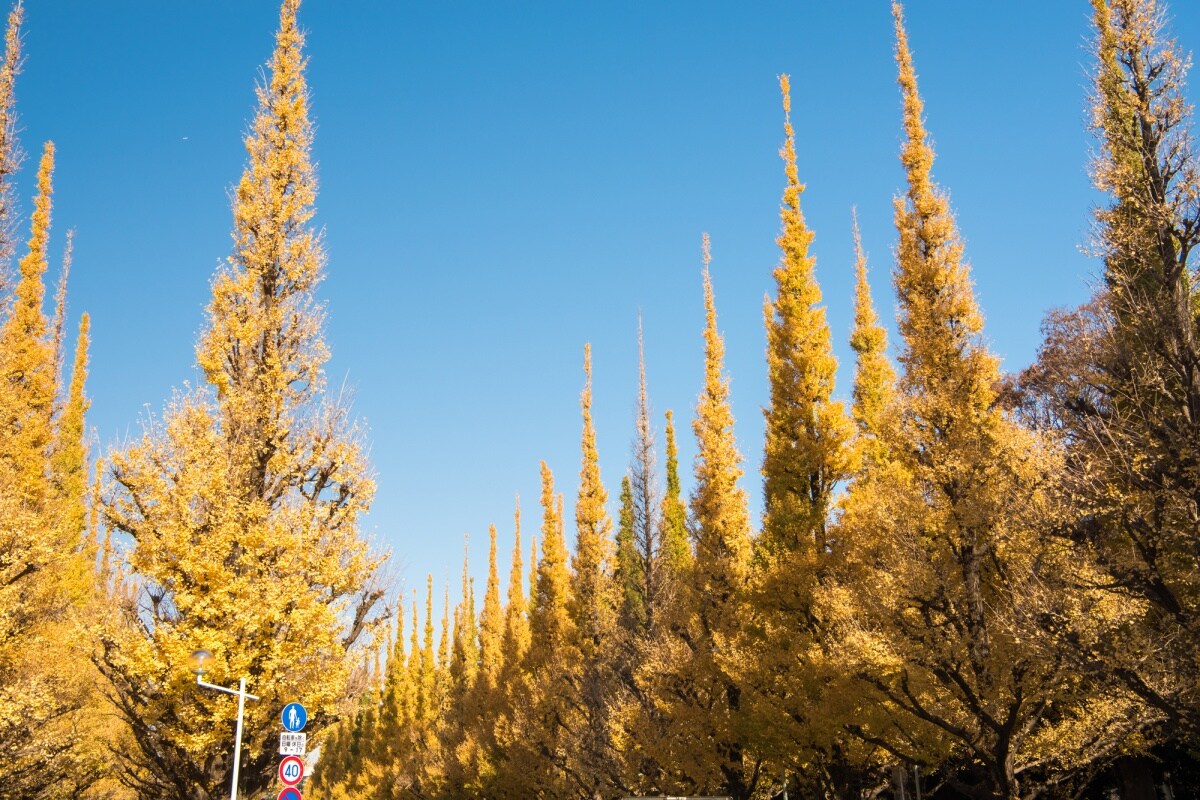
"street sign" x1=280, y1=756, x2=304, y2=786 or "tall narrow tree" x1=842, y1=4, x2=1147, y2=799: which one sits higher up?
"tall narrow tree" x1=842, y1=4, x2=1147, y2=799

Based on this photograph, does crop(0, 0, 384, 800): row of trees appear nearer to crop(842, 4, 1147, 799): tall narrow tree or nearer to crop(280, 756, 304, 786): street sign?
crop(280, 756, 304, 786): street sign

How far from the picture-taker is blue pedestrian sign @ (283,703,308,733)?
37.6 feet

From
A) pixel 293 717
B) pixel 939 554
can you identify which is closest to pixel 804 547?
pixel 939 554

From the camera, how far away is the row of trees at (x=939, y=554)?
988 cm

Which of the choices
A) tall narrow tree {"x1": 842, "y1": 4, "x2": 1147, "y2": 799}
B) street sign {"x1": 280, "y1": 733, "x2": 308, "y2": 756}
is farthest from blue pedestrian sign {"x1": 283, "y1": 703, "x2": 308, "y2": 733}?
tall narrow tree {"x1": 842, "y1": 4, "x2": 1147, "y2": 799}

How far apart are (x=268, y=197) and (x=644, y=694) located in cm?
1615

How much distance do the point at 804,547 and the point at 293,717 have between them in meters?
10.3

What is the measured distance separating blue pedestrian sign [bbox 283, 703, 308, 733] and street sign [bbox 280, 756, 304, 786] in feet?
1.45

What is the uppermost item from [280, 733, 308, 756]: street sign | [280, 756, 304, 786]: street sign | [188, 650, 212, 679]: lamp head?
[188, 650, 212, 679]: lamp head

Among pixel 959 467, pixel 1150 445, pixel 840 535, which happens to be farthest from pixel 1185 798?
pixel 1150 445

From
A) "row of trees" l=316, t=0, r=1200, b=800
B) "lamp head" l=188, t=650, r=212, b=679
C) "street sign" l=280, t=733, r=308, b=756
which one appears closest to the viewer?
"row of trees" l=316, t=0, r=1200, b=800

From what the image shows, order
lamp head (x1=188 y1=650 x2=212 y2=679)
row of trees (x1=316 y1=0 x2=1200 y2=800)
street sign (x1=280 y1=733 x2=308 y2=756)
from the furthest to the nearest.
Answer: lamp head (x1=188 y1=650 x2=212 y2=679)
street sign (x1=280 y1=733 x2=308 y2=756)
row of trees (x1=316 y1=0 x2=1200 y2=800)

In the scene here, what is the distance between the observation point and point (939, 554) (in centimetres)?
1346

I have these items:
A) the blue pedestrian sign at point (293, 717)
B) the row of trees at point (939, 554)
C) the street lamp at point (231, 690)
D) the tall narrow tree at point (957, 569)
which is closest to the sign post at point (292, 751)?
the blue pedestrian sign at point (293, 717)
